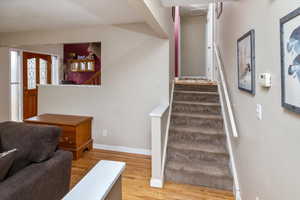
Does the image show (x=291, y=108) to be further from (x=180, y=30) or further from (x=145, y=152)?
(x=180, y=30)

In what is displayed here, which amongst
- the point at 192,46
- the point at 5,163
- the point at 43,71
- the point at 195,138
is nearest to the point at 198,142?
the point at 195,138

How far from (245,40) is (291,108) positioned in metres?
1.05

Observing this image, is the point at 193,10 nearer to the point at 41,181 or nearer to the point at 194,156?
the point at 194,156

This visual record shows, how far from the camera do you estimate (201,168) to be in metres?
2.57

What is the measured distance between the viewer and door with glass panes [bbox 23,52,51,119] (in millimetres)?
5023

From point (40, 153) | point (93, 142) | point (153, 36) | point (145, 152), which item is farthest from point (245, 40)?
point (93, 142)

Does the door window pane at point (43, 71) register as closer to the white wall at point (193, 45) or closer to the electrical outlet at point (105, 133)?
the electrical outlet at point (105, 133)

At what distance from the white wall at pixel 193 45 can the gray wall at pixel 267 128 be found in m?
4.10

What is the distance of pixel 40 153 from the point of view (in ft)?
5.27

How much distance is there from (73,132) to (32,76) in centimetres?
315

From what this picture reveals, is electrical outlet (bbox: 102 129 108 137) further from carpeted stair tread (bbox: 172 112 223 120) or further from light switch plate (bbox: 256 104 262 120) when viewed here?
light switch plate (bbox: 256 104 262 120)

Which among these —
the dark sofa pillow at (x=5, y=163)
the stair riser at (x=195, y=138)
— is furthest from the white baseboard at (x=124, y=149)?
the dark sofa pillow at (x=5, y=163)

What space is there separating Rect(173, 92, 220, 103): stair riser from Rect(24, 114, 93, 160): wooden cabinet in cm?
181

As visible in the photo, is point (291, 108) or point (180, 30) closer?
point (291, 108)
